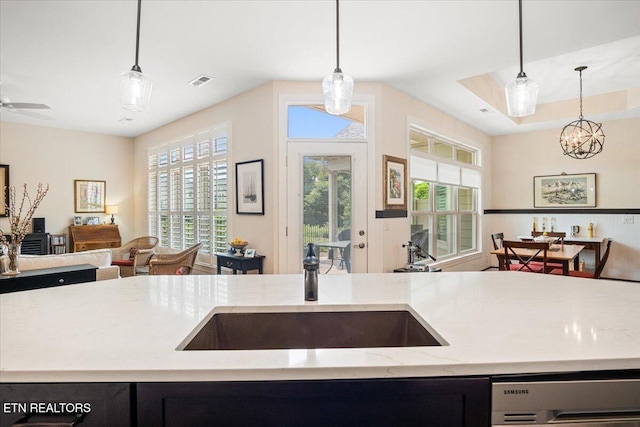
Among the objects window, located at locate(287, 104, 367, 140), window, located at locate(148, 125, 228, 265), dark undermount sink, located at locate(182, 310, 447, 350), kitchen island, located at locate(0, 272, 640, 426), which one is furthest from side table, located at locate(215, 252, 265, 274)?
kitchen island, located at locate(0, 272, 640, 426)

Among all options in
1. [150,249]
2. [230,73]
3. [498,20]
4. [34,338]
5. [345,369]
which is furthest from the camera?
[150,249]

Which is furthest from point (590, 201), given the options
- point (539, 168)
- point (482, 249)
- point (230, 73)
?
point (230, 73)

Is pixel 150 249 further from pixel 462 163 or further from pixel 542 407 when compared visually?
pixel 542 407

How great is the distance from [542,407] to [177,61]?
3870 millimetres

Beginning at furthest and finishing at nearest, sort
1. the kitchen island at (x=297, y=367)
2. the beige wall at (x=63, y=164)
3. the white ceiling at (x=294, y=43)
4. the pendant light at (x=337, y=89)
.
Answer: the beige wall at (x=63, y=164) < the white ceiling at (x=294, y=43) < the pendant light at (x=337, y=89) < the kitchen island at (x=297, y=367)

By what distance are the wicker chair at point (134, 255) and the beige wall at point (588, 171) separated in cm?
643

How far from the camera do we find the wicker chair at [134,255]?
5.42 metres

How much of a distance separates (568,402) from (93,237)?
733 cm

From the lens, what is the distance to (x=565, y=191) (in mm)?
6121

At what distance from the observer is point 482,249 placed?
652 centimetres

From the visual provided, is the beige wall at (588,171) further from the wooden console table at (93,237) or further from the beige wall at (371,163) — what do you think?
the wooden console table at (93,237)

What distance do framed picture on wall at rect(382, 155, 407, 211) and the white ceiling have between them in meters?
0.93

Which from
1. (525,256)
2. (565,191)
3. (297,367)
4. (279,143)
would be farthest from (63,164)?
(565,191)

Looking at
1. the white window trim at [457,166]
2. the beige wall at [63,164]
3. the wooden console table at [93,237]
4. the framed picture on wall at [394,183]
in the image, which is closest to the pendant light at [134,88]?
the framed picture on wall at [394,183]
